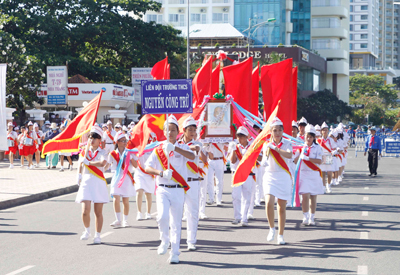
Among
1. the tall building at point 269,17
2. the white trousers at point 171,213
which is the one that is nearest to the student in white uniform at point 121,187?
the white trousers at point 171,213

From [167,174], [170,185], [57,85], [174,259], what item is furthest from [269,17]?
[174,259]

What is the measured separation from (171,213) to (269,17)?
241ft

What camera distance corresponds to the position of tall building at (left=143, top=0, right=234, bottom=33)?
A: 8356 cm

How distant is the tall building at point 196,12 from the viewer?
274ft

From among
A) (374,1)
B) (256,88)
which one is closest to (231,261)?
(256,88)

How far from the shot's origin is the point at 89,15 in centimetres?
4128

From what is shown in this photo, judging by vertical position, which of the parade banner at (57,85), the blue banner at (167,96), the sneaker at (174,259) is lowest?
the sneaker at (174,259)

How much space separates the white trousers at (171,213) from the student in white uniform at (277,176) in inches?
68.1

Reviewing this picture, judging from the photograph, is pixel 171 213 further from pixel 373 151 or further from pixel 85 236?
pixel 373 151

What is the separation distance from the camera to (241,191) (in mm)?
10547

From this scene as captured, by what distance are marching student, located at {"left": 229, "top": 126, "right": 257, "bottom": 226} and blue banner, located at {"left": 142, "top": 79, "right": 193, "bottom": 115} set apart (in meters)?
2.48

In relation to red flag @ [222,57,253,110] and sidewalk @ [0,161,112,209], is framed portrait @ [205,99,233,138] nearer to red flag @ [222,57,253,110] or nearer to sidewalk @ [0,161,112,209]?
red flag @ [222,57,253,110]

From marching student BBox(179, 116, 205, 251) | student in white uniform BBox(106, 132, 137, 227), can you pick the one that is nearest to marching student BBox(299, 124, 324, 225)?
marching student BBox(179, 116, 205, 251)

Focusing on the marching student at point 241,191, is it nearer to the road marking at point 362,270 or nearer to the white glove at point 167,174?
the white glove at point 167,174
